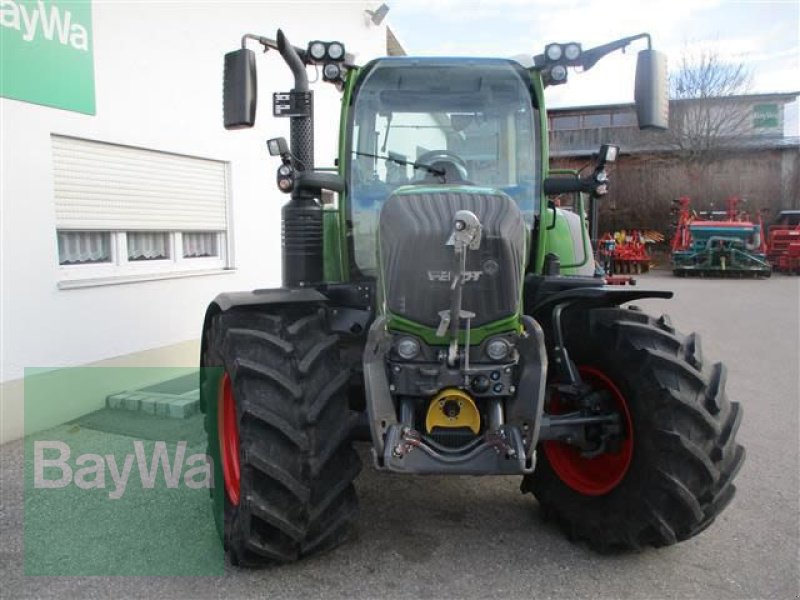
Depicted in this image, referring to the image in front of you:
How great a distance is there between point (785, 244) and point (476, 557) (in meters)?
20.8

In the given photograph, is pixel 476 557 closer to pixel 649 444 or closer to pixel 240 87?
pixel 649 444

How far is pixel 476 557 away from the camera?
11.0 feet

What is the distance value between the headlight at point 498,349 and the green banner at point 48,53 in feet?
13.1

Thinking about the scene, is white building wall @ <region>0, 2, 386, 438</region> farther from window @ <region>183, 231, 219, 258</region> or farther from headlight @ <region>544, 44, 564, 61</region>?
headlight @ <region>544, 44, 564, 61</region>

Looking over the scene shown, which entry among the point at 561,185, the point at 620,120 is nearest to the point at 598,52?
the point at 561,185

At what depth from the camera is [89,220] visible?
564cm

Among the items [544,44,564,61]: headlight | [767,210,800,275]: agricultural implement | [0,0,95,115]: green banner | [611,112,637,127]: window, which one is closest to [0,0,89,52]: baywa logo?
[0,0,95,115]: green banner

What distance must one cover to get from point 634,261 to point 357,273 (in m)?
18.0

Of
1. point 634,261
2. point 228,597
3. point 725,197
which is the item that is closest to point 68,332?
point 228,597

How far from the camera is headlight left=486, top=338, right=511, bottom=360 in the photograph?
3.01 meters

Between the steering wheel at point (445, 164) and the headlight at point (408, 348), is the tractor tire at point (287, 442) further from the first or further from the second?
the steering wheel at point (445, 164)

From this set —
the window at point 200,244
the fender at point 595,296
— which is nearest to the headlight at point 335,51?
the fender at point 595,296

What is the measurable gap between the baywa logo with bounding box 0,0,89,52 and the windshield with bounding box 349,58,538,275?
2.71 metres

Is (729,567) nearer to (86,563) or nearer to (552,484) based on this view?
(552,484)
